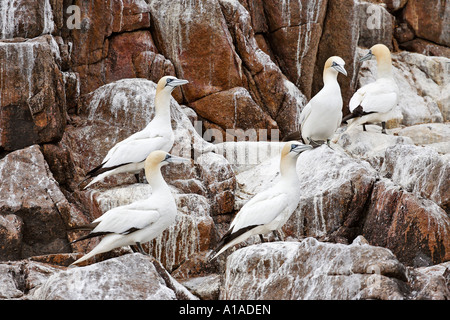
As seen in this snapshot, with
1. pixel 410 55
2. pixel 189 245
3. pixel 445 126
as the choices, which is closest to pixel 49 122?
pixel 189 245

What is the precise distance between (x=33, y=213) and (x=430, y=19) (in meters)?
11.0

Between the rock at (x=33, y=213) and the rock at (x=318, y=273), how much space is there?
337 cm

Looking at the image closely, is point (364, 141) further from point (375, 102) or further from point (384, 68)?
point (384, 68)

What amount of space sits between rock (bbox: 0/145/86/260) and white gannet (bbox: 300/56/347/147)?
3176 millimetres

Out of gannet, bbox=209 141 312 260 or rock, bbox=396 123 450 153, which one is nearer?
→ gannet, bbox=209 141 312 260

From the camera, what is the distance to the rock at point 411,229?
8836 millimetres

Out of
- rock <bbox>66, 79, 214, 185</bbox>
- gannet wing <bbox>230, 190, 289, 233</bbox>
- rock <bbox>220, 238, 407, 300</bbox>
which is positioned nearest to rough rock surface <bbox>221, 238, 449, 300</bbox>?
rock <bbox>220, 238, 407, 300</bbox>

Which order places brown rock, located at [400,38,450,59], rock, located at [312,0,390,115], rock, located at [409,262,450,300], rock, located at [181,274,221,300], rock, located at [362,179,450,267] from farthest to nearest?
brown rock, located at [400,38,450,59] < rock, located at [312,0,390,115] < rock, located at [362,179,450,267] < rock, located at [181,274,221,300] < rock, located at [409,262,450,300]

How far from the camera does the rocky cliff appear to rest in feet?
21.1

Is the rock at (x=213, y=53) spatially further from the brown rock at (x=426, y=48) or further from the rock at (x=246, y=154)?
the brown rock at (x=426, y=48)

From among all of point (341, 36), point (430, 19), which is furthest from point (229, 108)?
point (430, 19)

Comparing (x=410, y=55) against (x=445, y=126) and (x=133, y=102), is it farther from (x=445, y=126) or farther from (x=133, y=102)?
(x=133, y=102)

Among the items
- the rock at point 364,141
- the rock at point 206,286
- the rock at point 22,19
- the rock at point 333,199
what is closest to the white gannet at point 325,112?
the rock at point 333,199

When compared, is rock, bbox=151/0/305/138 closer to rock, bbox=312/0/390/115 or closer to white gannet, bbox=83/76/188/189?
rock, bbox=312/0/390/115
